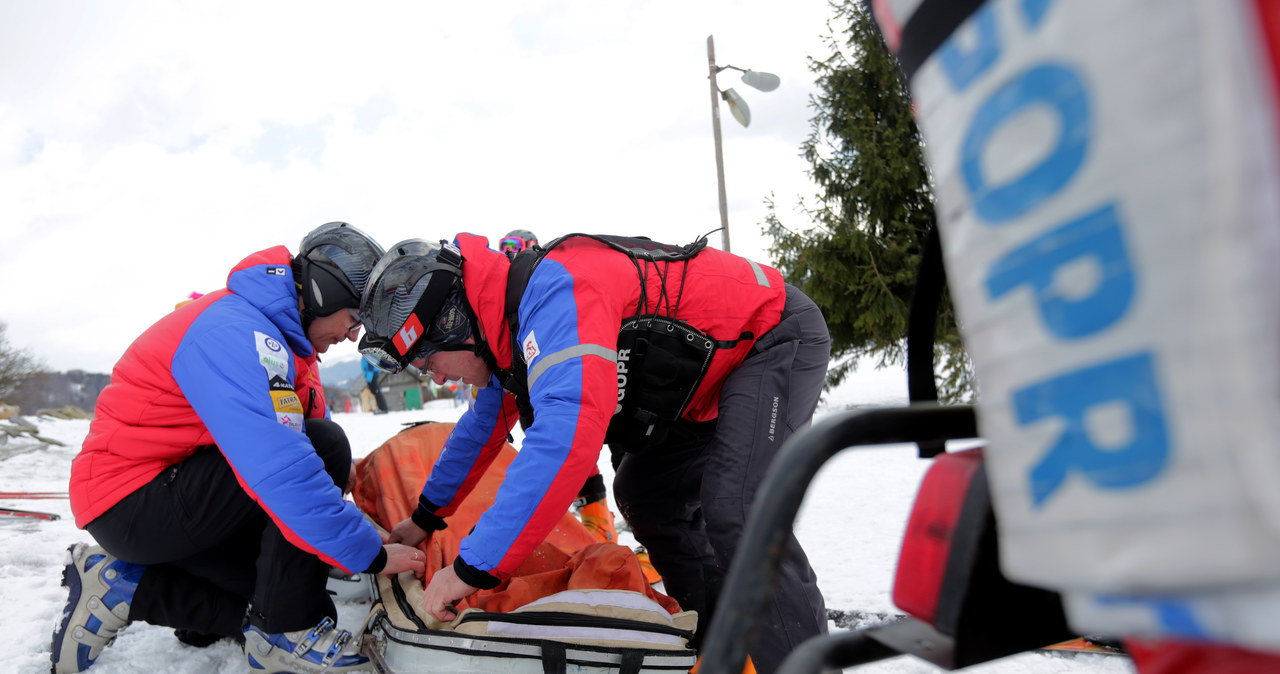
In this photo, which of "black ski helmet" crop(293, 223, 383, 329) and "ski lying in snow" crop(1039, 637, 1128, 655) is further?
"black ski helmet" crop(293, 223, 383, 329)

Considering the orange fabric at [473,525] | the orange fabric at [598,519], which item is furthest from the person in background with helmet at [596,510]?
the orange fabric at [473,525]

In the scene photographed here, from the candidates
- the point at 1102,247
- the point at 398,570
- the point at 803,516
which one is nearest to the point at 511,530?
the point at 398,570

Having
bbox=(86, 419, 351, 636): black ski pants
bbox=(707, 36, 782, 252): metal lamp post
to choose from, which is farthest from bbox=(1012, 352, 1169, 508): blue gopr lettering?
bbox=(707, 36, 782, 252): metal lamp post

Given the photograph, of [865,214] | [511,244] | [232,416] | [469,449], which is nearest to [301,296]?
[232,416]

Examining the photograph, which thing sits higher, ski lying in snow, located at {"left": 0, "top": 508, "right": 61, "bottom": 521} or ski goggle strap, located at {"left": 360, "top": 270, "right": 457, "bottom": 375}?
ski goggle strap, located at {"left": 360, "top": 270, "right": 457, "bottom": 375}

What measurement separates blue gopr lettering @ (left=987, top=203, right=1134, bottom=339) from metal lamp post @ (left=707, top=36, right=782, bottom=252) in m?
8.68

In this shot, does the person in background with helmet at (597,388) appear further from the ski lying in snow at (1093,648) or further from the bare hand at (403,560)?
the ski lying in snow at (1093,648)

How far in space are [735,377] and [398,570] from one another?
1.42 m

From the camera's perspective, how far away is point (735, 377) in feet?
8.43

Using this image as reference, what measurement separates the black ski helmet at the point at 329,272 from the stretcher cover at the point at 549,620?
1.03 metres

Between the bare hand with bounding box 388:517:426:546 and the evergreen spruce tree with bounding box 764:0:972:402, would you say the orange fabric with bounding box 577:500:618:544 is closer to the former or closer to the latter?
the bare hand with bounding box 388:517:426:546

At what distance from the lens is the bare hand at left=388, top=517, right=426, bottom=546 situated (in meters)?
2.92

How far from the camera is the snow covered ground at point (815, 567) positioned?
253 cm

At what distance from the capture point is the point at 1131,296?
0.48 m
